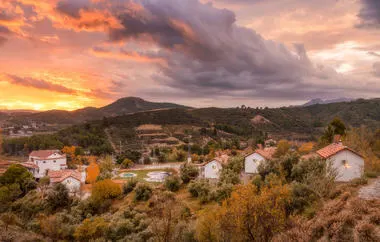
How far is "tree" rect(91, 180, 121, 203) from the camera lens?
33.8 meters

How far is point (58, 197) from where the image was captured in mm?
36156

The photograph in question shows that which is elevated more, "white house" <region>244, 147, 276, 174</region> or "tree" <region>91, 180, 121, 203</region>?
"white house" <region>244, 147, 276, 174</region>

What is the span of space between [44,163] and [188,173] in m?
35.3

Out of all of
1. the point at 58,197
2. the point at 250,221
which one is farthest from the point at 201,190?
the point at 58,197

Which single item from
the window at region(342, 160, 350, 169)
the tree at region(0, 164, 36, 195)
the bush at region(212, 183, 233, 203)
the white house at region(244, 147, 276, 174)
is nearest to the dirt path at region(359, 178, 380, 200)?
the window at region(342, 160, 350, 169)

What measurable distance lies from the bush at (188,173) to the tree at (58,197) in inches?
656

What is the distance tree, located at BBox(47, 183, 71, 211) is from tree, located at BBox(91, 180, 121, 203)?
5233mm

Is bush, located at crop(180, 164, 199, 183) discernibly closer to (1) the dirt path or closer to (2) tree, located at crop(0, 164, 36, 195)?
(1) the dirt path

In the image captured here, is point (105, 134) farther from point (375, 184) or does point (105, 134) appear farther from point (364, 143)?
point (375, 184)

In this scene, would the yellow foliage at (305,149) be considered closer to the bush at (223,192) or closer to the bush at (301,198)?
the bush at (223,192)

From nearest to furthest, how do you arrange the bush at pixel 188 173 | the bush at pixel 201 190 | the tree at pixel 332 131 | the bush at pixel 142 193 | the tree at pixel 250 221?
the tree at pixel 250 221 → the bush at pixel 201 190 → the bush at pixel 142 193 → the bush at pixel 188 173 → the tree at pixel 332 131

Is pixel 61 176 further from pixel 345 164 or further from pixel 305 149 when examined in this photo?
pixel 305 149

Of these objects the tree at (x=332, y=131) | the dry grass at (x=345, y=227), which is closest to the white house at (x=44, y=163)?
the tree at (x=332, y=131)

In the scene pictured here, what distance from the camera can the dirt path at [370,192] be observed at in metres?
16.2
